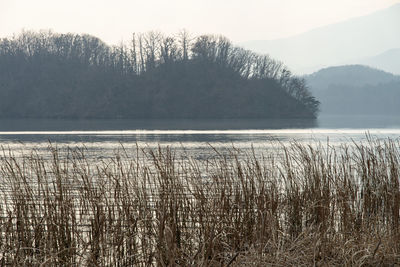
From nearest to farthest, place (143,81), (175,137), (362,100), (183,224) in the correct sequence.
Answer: (183,224) < (175,137) < (143,81) < (362,100)

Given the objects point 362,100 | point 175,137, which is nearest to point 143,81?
point 175,137

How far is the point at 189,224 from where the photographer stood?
8.96m

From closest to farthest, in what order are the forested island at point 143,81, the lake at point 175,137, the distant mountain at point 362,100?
1. the lake at point 175,137
2. the forested island at point 143,81
3. the distant mountain at point 362,100

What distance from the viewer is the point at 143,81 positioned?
4045 inches

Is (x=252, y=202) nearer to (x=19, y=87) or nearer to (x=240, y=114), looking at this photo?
(x=240, y=114)

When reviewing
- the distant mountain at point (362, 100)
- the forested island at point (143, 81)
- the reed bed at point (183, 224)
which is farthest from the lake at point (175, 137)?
the distant mountain at point (362, 100)

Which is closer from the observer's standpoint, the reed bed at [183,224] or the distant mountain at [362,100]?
the reed bed at [183,224]

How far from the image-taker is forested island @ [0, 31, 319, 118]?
9744 centimetres

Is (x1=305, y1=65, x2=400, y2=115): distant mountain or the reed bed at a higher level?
(x1=305, y1=65, x2=400, y2=115): distant mountain

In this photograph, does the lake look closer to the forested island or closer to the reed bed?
the reed bed

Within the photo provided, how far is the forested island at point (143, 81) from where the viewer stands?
320 feet

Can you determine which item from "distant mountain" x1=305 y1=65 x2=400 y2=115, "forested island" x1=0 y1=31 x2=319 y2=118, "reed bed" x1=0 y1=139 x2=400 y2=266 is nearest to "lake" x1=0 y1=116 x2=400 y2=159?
"reed bed" x1=0 y1=139 x2=400 y2=266

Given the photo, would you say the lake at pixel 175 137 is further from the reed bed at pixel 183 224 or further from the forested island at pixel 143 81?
the forested island at pixel 143 81

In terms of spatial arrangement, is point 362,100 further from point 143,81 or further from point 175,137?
point 175,137
